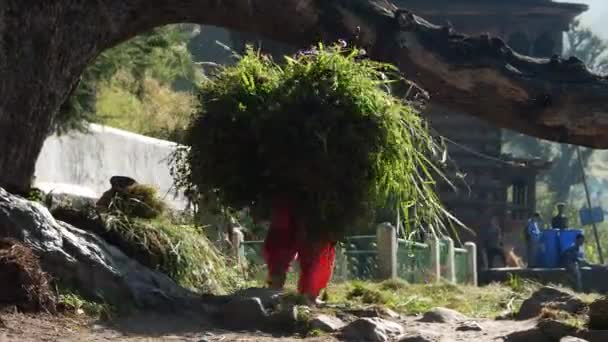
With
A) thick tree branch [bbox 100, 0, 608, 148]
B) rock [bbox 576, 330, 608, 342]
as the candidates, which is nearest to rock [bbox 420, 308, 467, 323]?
rock [bbox 576, 330, 608, 342]

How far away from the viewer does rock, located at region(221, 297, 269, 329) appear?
8438mm

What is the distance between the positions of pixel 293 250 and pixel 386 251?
8.29 metres

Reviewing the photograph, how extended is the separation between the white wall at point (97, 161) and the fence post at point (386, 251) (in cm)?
279

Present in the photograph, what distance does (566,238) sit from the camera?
29312 millimetres

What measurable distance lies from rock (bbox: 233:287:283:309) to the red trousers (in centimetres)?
36

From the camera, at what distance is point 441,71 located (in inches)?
426

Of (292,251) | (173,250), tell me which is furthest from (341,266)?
(292,251)

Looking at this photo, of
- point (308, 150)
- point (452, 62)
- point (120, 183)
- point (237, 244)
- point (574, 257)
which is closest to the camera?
point (308, 150)

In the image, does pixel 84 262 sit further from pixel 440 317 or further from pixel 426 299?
pixel 426 299

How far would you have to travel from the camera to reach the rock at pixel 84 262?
8.11 m

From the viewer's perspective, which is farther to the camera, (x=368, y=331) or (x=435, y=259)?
(x=435, y=259)

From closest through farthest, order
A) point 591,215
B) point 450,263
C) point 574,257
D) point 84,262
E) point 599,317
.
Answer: point 84,262 → point 599,317 → point 450,263 → point 574,257 → point 591,215

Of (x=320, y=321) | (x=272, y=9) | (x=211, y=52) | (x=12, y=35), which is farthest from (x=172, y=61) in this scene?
(x=211, y=52)

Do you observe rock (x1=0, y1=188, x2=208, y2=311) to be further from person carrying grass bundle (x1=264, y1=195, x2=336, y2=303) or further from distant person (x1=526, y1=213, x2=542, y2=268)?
distant person (x1=526, y1=213, x2=542, y2=268)
